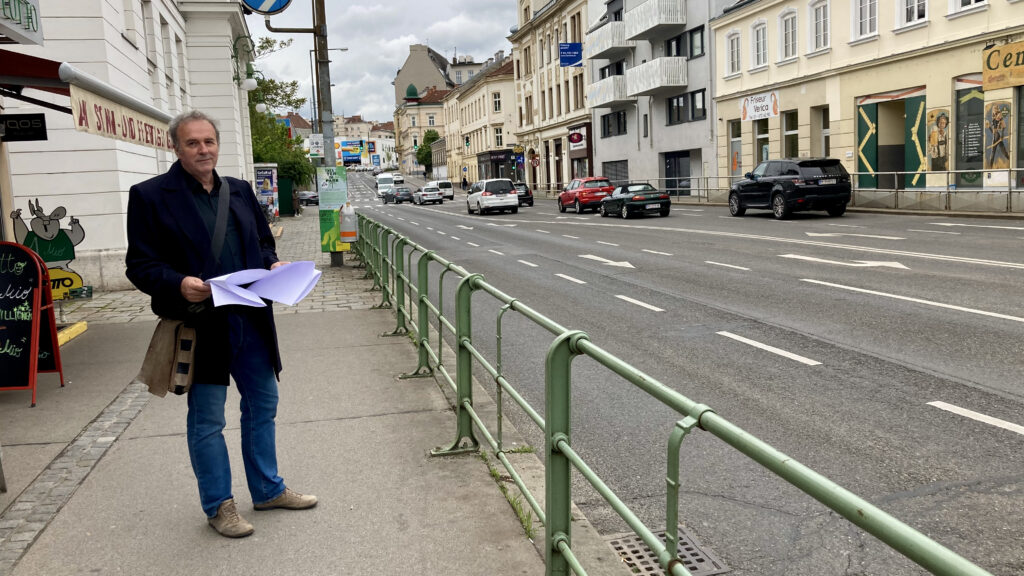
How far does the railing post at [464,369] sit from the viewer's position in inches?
206

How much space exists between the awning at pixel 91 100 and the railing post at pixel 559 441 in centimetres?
488

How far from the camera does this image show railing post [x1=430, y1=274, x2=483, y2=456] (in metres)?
5.23

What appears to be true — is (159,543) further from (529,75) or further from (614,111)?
(529,75)

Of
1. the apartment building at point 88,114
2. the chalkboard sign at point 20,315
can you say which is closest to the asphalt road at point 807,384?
the apartment building at point 88,114

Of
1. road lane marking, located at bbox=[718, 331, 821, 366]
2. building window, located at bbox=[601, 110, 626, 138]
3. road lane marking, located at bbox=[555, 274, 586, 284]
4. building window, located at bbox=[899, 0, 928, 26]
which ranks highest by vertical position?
building window, located at bbox=[899, 0, 928, 26]

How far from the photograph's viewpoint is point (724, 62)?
39.5m

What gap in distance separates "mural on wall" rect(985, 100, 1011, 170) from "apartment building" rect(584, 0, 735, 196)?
16411 millimetres

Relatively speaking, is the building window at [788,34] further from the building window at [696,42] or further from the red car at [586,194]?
the red car at [586,194]

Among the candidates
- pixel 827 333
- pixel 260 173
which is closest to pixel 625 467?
pixel 827 333

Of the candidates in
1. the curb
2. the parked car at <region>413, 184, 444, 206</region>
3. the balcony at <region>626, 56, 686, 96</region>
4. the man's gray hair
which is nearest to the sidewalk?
the curb

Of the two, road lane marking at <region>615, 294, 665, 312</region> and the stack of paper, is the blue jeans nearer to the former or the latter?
the stack of paper

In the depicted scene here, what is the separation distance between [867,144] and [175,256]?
2952 centimetres

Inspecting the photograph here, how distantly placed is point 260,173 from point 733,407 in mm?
35255

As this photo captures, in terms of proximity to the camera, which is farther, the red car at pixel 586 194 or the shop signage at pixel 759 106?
the red car at pixel 586 194
